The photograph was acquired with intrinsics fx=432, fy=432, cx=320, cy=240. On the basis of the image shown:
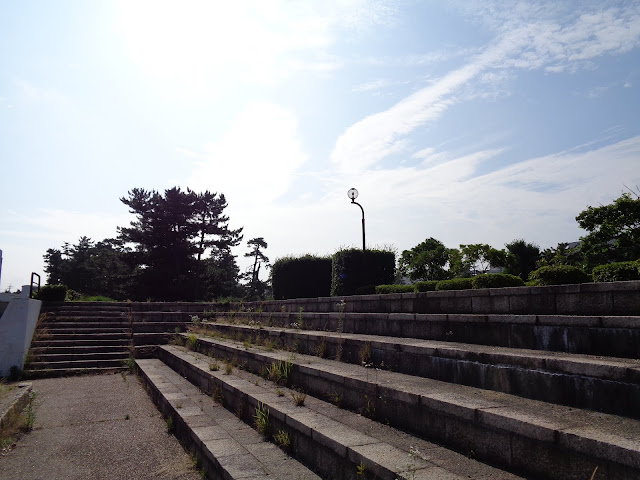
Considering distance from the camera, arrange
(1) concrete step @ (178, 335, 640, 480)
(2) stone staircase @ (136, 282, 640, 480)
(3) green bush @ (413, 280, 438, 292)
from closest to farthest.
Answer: (1) concrete step @ (178, 335, 640, 480), (2) stone staircase @ (136, 282, 640, 480), (3) green bush @ (413, 280, 438, 292)

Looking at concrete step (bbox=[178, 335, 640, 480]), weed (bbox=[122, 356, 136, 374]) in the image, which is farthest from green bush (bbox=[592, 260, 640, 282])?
weed (bbox=[122, 356, 136, 374])

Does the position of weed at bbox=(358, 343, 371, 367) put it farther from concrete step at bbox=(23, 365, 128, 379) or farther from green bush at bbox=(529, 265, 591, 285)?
concrete step at bbox=(23, 365, 128, 379)

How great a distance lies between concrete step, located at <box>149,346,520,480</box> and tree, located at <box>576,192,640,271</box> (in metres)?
16.9

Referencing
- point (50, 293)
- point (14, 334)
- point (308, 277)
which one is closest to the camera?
point (14, 334)

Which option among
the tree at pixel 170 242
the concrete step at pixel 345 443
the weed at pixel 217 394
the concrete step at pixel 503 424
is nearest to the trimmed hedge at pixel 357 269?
the weed at pixel 217 394

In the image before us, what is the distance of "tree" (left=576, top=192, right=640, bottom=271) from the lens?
17125 millimetres

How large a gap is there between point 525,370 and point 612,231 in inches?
722

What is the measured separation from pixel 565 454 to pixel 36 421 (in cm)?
699

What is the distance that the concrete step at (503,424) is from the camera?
6.81 ft

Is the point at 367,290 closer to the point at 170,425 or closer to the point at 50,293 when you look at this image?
the point at 170,425

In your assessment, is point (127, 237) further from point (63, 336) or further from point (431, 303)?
point (431, 303)

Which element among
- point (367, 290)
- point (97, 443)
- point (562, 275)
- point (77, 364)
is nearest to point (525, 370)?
point (562, 275)

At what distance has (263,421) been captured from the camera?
4266 mm

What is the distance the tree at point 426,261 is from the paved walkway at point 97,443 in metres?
10.5
